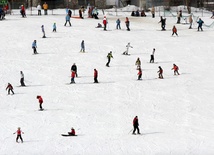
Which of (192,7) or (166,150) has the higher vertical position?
(192,7)

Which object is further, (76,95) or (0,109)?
(76,95)

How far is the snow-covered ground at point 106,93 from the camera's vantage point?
27.0 meters

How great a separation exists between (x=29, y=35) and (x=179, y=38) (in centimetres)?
1262

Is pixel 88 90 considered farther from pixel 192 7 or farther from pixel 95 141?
pixel 192 7

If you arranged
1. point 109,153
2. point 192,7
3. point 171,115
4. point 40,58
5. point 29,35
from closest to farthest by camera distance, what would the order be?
1. point 109,153
2. point 171,115
3. point 40,58
4. point 29,35
5. point 192,7

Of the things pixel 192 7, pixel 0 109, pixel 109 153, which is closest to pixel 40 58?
pixel 0 109

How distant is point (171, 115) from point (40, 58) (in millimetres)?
14467

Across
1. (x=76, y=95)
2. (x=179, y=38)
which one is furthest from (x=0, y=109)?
(x=179, y=38)

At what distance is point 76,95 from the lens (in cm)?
3422

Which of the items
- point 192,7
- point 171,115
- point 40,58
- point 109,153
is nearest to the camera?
point 109,153

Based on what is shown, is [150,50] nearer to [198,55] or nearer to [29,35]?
[198,55]

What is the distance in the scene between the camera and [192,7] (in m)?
65.8

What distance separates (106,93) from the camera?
114 feet

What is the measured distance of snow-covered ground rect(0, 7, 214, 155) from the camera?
1064 inches
